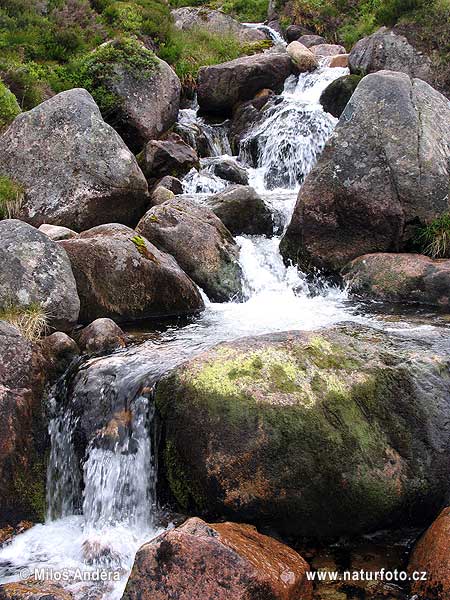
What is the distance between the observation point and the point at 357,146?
11461 millimetres

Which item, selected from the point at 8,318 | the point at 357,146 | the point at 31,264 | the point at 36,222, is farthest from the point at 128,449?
the point at 357,146

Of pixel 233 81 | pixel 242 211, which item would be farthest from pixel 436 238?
pixel 233 81

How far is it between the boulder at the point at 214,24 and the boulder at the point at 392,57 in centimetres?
974

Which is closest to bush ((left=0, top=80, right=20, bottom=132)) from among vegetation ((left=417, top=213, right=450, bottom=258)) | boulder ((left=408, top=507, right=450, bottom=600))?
vegetation ((left=417, top=213, right=450, bottom=258))

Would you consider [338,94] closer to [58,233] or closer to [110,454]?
[58,233]

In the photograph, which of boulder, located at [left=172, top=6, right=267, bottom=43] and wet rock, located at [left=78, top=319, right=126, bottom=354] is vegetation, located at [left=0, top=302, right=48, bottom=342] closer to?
wet rock, located at [left=78, top=319, right=126, bottom=354]

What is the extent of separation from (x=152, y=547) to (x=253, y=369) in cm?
208

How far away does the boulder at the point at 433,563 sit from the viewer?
4.86 m

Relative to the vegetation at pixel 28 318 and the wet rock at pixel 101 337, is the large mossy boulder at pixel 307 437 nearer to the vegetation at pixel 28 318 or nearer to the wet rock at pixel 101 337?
the wet rock at pixel 101 337

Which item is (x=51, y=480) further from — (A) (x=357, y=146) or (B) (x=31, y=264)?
(A) (x=357, y=146)

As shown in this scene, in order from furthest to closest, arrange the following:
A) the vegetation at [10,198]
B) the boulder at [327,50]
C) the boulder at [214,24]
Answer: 1. the boulder at [214,24]
2. the boulder at [327,50]
3. the vegetation at [10,198]

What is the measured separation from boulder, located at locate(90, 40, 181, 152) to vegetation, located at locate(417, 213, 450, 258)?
8.71 meters

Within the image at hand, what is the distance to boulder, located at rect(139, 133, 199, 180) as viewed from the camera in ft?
50.0

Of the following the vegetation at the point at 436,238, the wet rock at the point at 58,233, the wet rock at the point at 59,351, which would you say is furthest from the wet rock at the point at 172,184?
the wet rock at the point at 59,351
